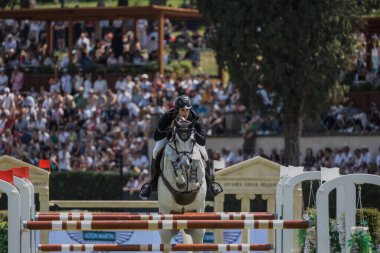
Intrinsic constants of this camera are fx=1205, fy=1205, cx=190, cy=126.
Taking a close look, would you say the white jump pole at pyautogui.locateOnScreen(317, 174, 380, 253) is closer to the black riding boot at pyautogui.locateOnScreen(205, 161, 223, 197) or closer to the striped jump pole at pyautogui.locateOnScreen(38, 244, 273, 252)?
the striped jump pole at pyautogui.locateOnScreen(38, 244, 273, 252)

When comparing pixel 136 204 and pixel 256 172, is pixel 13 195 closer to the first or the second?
pixel 136 204

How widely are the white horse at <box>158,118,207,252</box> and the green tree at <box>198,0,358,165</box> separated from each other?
15.0m

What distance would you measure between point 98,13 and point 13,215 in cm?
2788

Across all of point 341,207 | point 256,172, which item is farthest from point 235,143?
point 341,207

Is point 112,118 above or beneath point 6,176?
above

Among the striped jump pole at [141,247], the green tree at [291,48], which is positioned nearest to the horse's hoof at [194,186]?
the striped jump pole at [141,247]

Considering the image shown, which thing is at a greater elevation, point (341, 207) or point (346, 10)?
point (346, 10)

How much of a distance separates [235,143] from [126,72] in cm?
626

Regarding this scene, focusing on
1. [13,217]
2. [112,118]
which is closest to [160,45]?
[112,118]

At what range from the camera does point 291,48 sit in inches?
1142

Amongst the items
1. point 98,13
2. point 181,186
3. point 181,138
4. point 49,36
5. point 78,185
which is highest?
point 98,13

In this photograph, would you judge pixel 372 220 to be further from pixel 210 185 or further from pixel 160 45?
pixel 160 45

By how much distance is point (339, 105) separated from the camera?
30.7m

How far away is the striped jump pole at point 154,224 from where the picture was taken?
1063 centimetres
